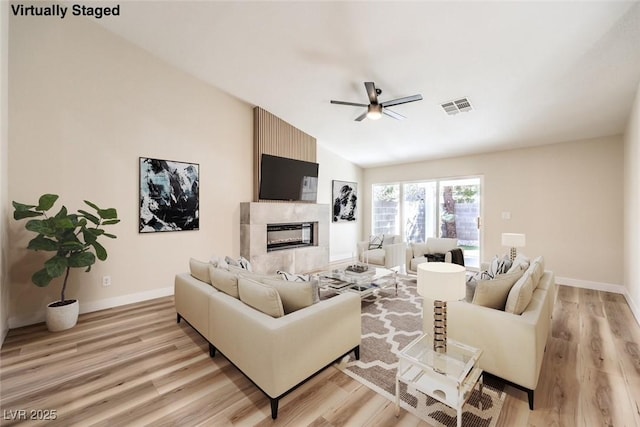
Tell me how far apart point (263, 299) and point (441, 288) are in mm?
1224

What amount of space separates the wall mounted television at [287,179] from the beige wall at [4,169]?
126 inches

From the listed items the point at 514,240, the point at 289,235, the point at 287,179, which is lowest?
the point at 289,235

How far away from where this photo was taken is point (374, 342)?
271cm

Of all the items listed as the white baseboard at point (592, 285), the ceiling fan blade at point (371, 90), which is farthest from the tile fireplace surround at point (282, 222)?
the white baseboard at point (592, 285)

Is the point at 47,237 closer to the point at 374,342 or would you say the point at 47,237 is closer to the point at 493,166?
the point at 374,342

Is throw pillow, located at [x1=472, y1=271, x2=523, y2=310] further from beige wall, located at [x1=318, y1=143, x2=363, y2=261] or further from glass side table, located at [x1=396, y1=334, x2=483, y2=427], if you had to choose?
beige wall, located at [x1=318, y1=143, x2=363, y2=261]

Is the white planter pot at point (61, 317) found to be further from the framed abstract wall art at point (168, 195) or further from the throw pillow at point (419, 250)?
the throw pillow at point (419, 250)

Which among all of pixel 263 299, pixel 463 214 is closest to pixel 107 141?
pixel 263 299

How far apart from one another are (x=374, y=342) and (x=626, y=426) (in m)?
1.72

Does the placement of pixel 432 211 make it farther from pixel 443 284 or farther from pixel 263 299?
pixel 263 299

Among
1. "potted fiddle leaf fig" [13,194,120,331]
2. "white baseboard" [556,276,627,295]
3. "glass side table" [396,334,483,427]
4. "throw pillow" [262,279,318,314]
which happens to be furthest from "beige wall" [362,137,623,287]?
"potted fiddle leaf fig" [13,194,120,331]

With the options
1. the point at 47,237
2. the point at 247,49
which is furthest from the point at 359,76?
the point at 47,237

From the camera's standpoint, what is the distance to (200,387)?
80.3 inches

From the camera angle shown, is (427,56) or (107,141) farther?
(107,141)
